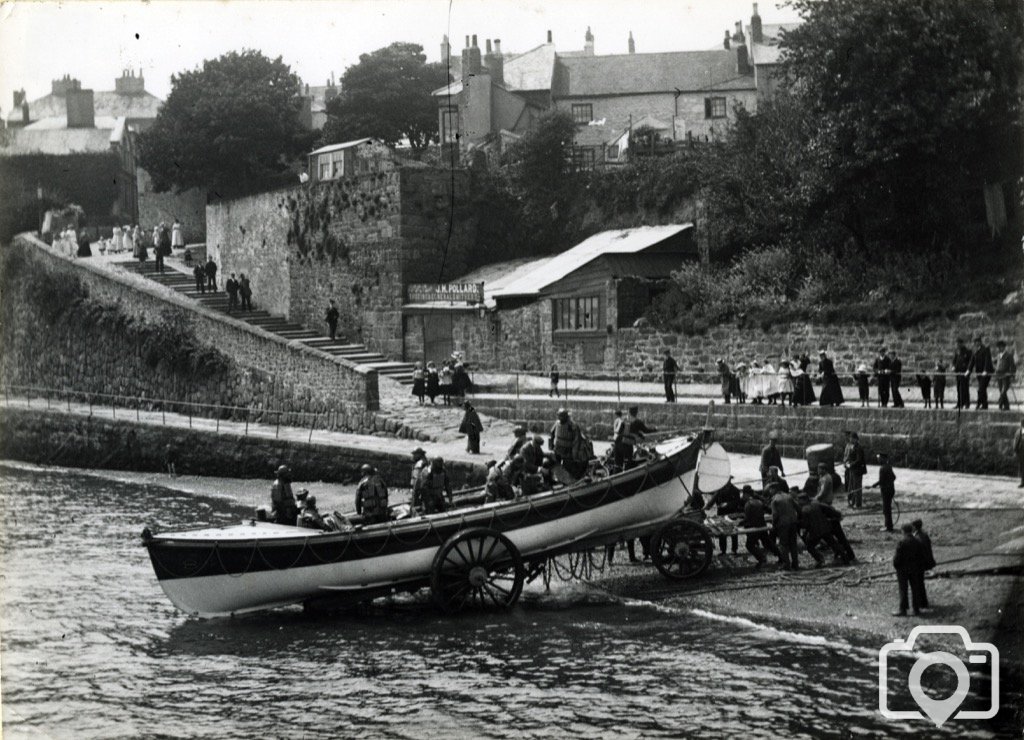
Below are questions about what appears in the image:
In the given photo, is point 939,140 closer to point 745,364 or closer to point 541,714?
point 745,364

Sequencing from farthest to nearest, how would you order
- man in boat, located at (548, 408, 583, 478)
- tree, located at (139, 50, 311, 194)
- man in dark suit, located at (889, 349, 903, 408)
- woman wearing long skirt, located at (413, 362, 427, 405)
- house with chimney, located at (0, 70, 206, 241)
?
house with chimney, located at (0, 70, 206, 241) < tree, located at (139, 50, 311, 194) < woman wearing long skirt, located at (413, 362, 427, 405) < man in dark suit, located at (889, 349, 903, 408) < man in boat, located at (548, 408, 583, 478)

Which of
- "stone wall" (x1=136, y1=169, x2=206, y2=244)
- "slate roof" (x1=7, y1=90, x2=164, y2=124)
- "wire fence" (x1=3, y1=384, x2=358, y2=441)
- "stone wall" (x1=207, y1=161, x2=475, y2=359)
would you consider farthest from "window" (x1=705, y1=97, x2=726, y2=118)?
"slate roof" (x1=7, y1=90, x2=164, y2=124)

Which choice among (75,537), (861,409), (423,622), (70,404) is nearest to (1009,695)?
(423,622)

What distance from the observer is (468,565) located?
15414mm

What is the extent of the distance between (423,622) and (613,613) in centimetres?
224

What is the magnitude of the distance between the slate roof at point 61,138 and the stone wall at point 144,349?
9.22 m

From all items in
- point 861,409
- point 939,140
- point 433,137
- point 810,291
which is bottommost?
point 861,409

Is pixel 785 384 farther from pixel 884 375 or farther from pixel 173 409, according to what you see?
pixel 173 409

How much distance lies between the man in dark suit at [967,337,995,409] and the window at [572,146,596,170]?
16169 millimetres

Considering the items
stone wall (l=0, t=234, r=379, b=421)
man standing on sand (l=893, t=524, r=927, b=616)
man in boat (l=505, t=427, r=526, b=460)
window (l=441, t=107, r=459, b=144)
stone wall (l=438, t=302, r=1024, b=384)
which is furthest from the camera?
window (l=441, t=107, r=459, b=144)

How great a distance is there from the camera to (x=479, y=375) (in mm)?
29547

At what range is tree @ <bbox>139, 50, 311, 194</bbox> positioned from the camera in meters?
38.2

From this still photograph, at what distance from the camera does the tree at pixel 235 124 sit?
38.2 metres

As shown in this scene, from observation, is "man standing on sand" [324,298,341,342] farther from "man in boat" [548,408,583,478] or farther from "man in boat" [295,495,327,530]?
"man in boat" [295,495,327,530]
